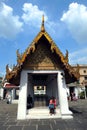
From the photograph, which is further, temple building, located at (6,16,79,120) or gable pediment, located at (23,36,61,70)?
gable pediment, located at (23,36,61,70)

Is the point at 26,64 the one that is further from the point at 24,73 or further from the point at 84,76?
the point at 84,76

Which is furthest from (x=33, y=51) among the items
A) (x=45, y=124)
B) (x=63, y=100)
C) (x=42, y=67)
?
(x=45, y=124)

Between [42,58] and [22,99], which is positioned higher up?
[42,58]

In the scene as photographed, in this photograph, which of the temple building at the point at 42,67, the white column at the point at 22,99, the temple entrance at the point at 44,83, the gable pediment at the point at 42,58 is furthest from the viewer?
the temple entrance at the point at 44,83

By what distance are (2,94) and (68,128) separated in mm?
36325

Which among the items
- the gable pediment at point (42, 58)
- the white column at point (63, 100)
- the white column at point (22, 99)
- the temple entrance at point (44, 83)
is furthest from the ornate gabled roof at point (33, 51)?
the temple entrance at point (44, 83)

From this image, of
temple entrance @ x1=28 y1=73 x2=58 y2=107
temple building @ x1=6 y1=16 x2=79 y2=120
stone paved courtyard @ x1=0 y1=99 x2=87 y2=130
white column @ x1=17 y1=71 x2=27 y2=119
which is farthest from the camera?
temple entrance @ x1=28 y1=73 x2=58 y2=107

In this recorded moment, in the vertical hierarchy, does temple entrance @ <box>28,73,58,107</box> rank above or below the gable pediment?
below

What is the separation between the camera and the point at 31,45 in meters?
9.24

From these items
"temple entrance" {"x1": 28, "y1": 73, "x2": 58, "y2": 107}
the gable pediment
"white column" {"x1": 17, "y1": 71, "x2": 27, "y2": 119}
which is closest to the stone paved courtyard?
"white column" {"x1": 17, "y1": 71, "x2": 27, "y2": 119}

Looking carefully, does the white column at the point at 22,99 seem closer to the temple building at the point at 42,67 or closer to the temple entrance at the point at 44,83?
the temple building at the point at 42,67

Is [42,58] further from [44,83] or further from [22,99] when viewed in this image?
[44,83]

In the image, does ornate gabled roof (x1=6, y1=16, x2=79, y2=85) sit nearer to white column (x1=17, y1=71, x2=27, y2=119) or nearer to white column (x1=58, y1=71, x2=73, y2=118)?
white column (x1=17, y1=71, x2=27, y2=119)

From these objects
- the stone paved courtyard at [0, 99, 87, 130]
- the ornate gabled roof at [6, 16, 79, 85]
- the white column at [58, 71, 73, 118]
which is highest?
the ornate gabled roof at [6, 16, 79, 85]
